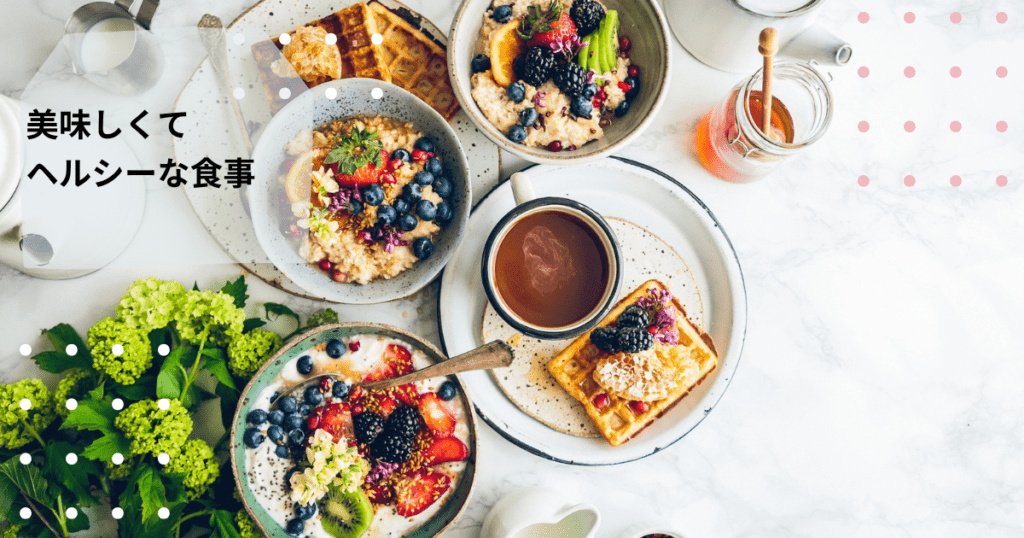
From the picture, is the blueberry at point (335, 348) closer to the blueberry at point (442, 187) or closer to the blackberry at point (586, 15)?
the blueberry at point (442, 187)

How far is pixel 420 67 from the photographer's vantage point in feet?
5.82

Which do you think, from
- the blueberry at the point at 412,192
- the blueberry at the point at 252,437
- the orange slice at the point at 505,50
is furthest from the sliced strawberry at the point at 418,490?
the orange slice at the point at 505,50

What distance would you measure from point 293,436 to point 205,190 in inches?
28.9

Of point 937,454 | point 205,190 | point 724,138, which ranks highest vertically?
point 724,138

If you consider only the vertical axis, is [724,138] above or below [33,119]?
above

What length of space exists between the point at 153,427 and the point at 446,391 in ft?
2.29

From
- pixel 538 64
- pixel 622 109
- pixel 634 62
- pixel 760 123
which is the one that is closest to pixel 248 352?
pixel 538 64

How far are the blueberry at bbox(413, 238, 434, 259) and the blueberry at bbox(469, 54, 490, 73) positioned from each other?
479 mm

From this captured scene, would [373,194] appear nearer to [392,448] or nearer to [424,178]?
[424,178]

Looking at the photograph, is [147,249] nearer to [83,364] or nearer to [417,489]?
[83,364]

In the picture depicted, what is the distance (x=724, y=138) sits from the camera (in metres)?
1.73

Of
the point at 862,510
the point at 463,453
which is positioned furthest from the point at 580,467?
the point at 862,510

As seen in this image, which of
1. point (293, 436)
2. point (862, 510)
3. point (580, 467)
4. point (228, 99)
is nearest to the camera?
point (293, 436)

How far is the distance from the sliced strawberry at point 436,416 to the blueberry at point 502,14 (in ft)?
3.34
